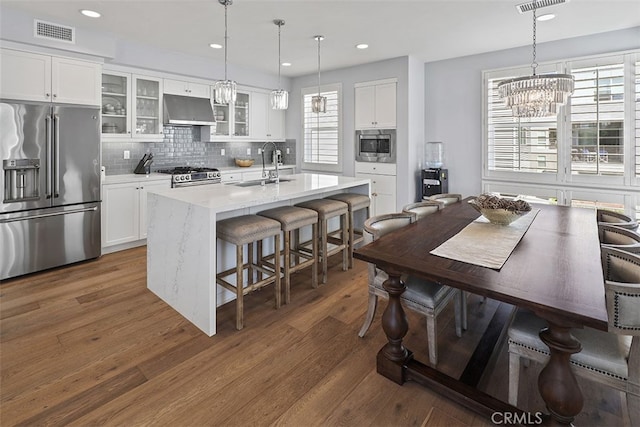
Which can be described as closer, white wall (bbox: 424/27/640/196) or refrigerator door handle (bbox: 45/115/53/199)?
refrigerator door handle (bbox: 45/115/53/199)

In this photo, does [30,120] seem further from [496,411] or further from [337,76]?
[496,411]

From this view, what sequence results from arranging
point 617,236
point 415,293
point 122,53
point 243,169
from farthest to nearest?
point 243,169 < point 122,53 < point 617,236 < point 415,293

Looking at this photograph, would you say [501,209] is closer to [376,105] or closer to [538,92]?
[538,92]

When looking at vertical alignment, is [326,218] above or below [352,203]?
below

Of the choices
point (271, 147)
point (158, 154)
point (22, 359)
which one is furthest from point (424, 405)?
point (271, 147)

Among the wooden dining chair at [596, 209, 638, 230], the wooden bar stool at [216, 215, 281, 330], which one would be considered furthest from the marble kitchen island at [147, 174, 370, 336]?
the wooden dining chair at [596, 209, 638, 230]

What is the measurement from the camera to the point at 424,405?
1.89 metres

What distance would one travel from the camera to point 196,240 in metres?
2.65

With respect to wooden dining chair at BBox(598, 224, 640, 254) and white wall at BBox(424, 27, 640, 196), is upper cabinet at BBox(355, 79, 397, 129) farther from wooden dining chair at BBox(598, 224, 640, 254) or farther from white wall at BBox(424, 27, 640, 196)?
wooden dining chair at BBox(598, 224, 640, 254)

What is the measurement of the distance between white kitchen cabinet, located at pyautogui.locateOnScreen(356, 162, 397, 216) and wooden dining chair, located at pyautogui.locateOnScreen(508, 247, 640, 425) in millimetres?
3693

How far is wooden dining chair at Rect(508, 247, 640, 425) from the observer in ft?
4.28

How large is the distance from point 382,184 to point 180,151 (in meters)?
3.24

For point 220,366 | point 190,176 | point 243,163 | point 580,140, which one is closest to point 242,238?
point 220,366

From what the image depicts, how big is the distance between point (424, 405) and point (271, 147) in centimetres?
583
